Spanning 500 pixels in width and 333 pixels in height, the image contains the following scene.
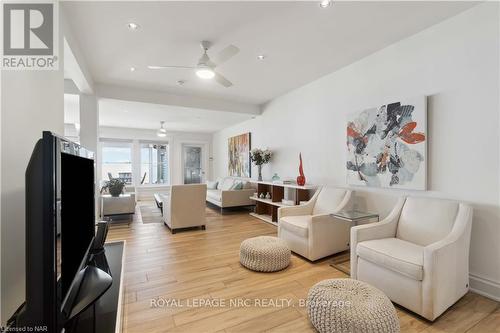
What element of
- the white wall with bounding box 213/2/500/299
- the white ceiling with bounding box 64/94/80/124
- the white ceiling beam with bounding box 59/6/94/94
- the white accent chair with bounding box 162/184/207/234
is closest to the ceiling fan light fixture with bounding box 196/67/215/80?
the white ceiling beam with bounding box 59/6/94/94

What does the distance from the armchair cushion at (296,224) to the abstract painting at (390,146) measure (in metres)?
0.93

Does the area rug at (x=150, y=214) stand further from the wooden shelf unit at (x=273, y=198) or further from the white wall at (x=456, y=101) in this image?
the white wall at (x=456, y=101)

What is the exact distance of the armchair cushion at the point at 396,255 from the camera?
1809 mm

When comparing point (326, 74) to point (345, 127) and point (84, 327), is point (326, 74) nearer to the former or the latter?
point (345, 127)

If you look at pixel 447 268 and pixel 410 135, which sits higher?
pixel 410 135

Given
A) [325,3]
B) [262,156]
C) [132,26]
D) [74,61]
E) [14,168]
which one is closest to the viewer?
[14,168]

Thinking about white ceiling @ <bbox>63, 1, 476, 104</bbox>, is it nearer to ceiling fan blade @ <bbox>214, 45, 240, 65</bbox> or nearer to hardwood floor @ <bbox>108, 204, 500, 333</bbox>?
ceiling fan blade @ <bbox>214, 45, 240, 65</bbox>

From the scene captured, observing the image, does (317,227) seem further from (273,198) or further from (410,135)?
(273,198)

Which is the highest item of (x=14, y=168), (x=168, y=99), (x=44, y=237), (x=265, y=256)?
(x=168, y=99)

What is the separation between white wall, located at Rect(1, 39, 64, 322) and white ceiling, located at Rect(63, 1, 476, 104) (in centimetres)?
132

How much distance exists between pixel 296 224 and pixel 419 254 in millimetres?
1324

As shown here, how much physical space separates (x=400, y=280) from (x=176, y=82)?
13.6 feet

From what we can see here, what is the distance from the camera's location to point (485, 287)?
6.97 feet

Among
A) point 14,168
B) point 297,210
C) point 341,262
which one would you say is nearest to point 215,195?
point 297,210
